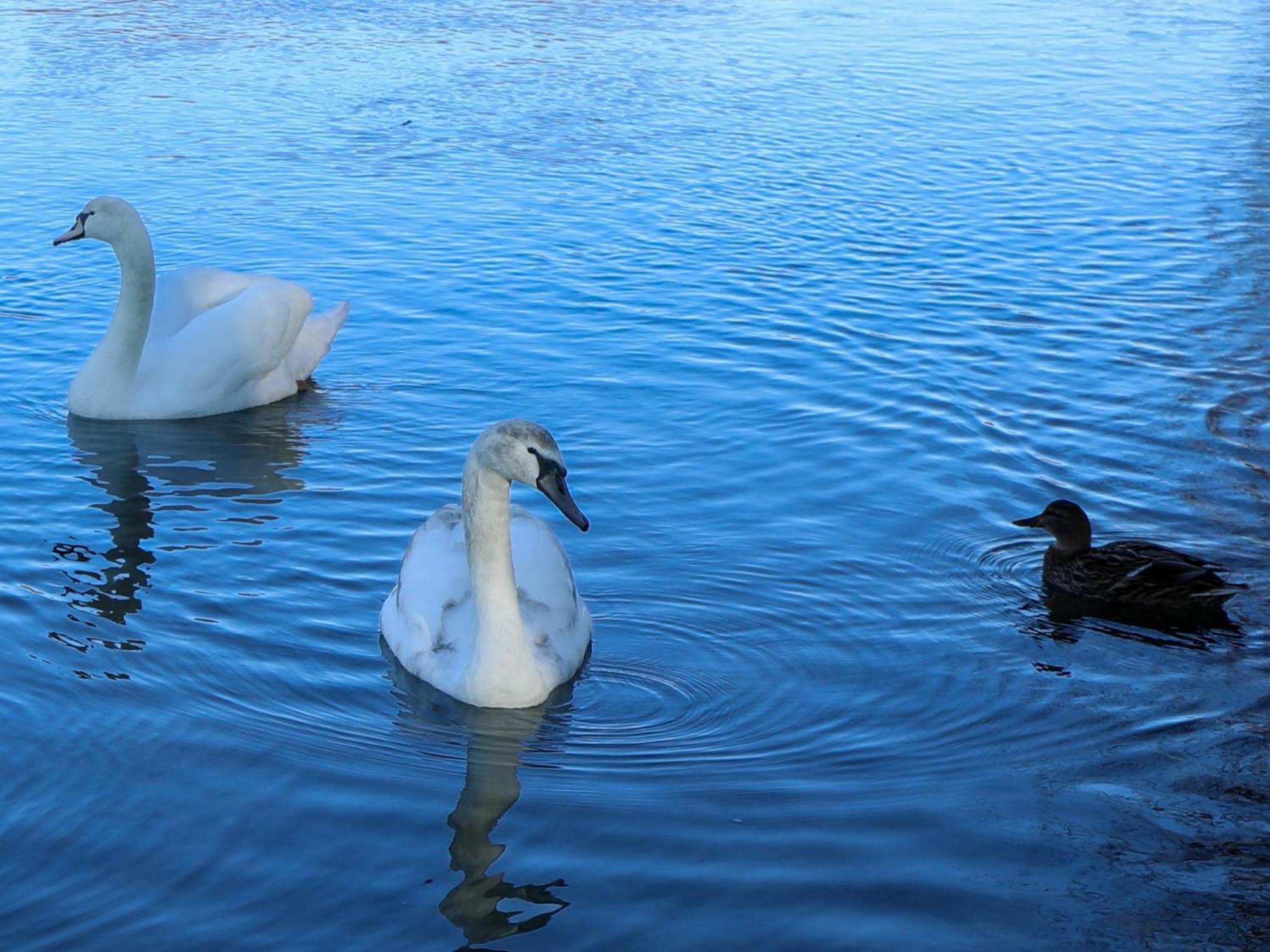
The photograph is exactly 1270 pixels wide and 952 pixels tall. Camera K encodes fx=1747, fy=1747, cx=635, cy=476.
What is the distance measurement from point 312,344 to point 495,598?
14.3 ft

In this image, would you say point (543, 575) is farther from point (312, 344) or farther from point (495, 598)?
point (312, 344)

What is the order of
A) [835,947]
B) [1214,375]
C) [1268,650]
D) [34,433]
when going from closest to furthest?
[835,947]
[1268,650]
[34,433]
[1214,375]

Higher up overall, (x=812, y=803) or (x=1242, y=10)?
(x=1242, y=10)

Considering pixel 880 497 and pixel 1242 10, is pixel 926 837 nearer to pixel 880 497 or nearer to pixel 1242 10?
pixel 880 497

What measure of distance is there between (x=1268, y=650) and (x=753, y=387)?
378cm

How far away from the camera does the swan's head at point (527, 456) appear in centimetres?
618

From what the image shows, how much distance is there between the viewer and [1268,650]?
670cm

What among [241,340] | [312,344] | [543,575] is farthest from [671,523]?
[312,344]

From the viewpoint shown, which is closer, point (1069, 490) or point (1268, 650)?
point (1268, 650)

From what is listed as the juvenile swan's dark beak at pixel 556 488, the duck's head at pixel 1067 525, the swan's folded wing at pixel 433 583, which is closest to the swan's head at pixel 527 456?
the juvenile swan's dark beak at pixel 556 488

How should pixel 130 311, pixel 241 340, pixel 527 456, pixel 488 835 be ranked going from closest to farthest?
pixel 488 835 → pixel 527 456 → pixel 241 340 → pixel 130 311

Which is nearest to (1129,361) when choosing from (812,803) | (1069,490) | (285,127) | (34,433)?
(1069,490)

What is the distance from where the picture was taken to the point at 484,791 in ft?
18.7

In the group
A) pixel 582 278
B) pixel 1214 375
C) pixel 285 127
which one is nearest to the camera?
pixel 1214 375
